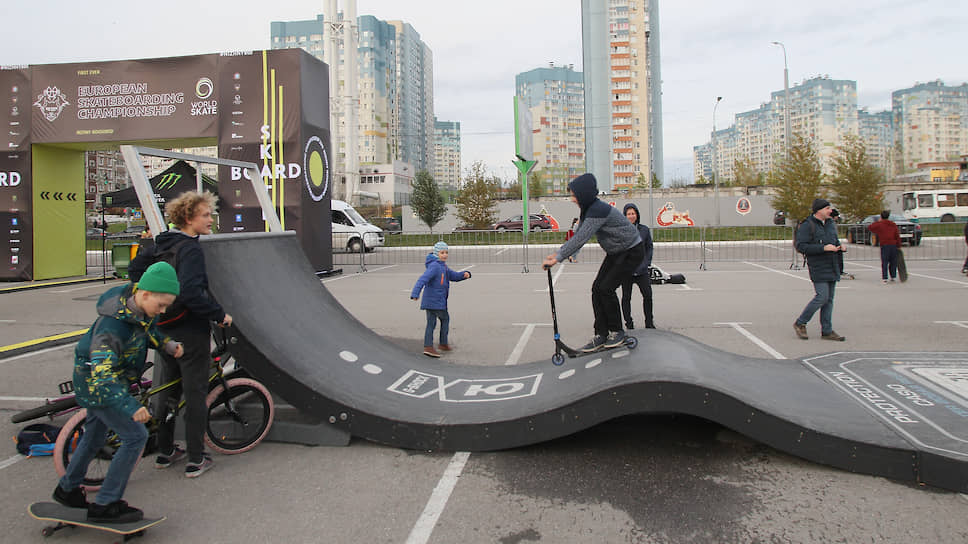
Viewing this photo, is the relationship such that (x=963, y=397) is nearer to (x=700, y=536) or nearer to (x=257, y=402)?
(x=700, y=536)

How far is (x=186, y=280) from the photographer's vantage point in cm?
429

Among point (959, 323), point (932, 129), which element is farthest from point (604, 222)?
point (932, 129)

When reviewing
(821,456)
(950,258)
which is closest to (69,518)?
(821,456)

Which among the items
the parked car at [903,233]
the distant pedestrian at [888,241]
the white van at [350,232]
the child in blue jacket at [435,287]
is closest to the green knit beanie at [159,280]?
the child in blue jacket at [435,287]

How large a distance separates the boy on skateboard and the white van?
26.4m

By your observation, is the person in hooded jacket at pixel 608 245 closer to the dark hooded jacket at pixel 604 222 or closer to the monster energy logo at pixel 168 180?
the dark hooded jacket at pixel 604 222

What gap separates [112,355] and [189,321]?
3.20 feet

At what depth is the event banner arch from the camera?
59.5ft

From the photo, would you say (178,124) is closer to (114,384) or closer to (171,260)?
(171,260)

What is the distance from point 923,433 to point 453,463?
330 centimetres

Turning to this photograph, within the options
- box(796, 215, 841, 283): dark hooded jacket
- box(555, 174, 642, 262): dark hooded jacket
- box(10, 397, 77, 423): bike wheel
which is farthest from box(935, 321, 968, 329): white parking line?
box(10, 397, 77, 423): bike wheel

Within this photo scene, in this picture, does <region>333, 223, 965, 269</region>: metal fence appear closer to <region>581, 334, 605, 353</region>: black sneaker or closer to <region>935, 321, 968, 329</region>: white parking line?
<region>935, 321, 968, 329</region>: white parking line

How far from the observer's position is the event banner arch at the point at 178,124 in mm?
18141

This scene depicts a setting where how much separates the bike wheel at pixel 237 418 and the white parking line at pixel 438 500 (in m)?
1.61
